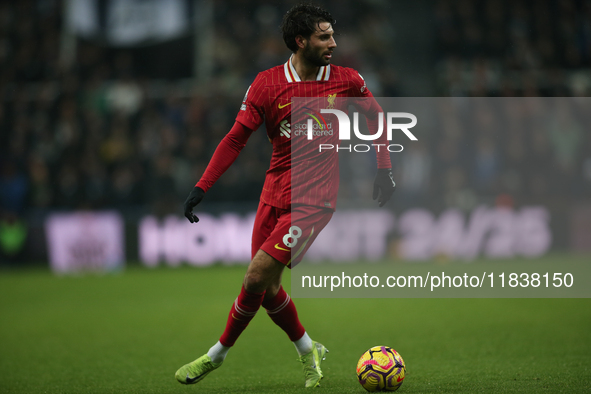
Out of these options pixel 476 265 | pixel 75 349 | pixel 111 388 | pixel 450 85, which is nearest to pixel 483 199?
pixel 476 265

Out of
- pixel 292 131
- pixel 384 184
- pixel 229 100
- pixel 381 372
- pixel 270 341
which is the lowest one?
pixel 270 341

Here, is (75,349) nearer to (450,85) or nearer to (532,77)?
(450,85)

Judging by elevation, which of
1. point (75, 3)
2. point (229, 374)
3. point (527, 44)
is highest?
point (75, 3)

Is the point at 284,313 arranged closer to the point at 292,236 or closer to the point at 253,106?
the point at 292,236

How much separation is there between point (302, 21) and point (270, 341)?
329cm

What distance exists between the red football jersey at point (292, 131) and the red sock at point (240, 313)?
0.65m

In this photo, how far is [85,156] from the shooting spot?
14305 mm

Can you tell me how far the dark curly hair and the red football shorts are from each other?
3.57 ft

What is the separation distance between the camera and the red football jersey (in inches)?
182

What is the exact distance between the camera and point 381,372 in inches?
170

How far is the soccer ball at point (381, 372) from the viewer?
430cm

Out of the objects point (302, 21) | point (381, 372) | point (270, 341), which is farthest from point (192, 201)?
point (270, 341)

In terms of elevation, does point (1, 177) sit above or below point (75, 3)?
below

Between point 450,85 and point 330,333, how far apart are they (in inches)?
336
